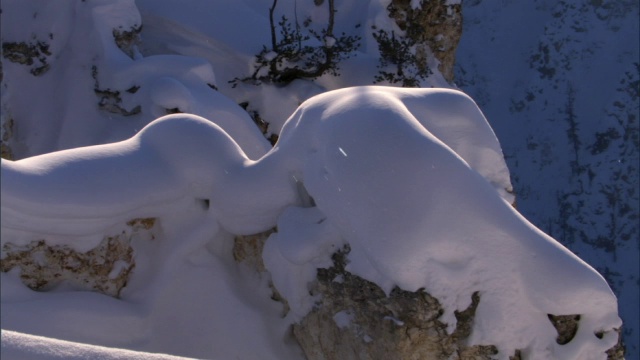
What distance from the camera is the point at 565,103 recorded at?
14.2 metres

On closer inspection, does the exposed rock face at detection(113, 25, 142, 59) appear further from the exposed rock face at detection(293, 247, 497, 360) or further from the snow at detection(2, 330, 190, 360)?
the snow at detection(2, 330, 190, 360)

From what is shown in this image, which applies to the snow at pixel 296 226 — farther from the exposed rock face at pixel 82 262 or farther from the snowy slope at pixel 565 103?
the snowy slope at pixel 565 103

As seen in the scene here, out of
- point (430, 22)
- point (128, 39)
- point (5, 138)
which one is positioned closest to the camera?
point (5, 138)

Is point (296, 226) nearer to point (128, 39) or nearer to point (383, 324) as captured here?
point (383, 324)

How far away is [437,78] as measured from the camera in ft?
27.0

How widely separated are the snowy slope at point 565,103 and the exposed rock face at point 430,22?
6.10m

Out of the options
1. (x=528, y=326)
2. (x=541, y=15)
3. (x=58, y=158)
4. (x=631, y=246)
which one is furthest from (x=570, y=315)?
(x=541, y=15)

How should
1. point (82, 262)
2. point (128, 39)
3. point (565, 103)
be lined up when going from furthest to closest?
point (565, 103), point (128, 39), point (82, 262)

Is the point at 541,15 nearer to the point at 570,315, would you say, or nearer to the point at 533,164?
the point at 533,164

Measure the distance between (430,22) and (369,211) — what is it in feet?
19.6

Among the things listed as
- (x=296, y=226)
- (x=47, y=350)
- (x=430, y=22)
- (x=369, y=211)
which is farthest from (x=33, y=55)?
(x=47, y=350)

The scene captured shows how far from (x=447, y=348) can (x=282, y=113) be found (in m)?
4.79

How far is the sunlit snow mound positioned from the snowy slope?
11318 mm

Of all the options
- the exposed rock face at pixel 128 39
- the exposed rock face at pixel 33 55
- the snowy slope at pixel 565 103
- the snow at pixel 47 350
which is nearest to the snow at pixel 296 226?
the snow at pixel 47 350
